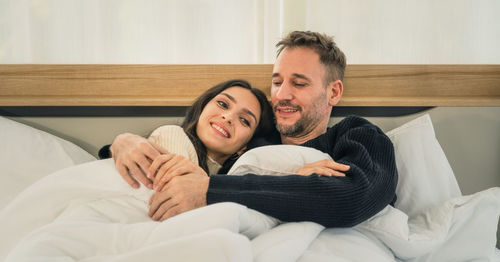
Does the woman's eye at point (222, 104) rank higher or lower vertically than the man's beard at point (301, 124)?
higher

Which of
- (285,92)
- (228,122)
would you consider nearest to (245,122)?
(228,122)

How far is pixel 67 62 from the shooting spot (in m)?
1.63

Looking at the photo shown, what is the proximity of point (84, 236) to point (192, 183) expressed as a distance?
0.31 meters

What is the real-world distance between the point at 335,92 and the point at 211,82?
0.50 metres

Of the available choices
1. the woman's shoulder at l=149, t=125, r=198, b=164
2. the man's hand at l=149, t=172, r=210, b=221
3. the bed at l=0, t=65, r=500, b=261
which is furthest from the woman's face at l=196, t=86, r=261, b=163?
the man's hand at l=149, t=172, r=210, b=221

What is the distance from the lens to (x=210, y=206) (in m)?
0.75

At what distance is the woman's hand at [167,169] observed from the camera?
99cm

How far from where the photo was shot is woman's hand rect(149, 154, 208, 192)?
38.9 inches

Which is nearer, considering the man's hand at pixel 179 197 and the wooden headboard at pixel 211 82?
the man's hand at pixel 179 197

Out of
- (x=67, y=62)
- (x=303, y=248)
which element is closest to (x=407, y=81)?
(x=303, y=248)

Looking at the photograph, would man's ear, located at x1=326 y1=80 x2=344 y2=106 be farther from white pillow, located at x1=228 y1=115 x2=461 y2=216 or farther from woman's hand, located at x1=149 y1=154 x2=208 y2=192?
woman's hand, located at x1=149 y1=154 x2=208 y2=192

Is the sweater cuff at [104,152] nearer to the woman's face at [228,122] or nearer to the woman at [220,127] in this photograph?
the woman at [220,127]

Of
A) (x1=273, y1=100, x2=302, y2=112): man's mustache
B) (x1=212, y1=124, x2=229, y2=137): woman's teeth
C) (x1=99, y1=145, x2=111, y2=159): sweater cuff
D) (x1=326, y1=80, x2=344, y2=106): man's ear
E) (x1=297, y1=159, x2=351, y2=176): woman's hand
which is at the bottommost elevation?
(x1=99, y1=145, x2=111, y2=159): sweater cuff

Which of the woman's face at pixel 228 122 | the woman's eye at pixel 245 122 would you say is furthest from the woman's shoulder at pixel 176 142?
the woman's eye at pixel 245 122
